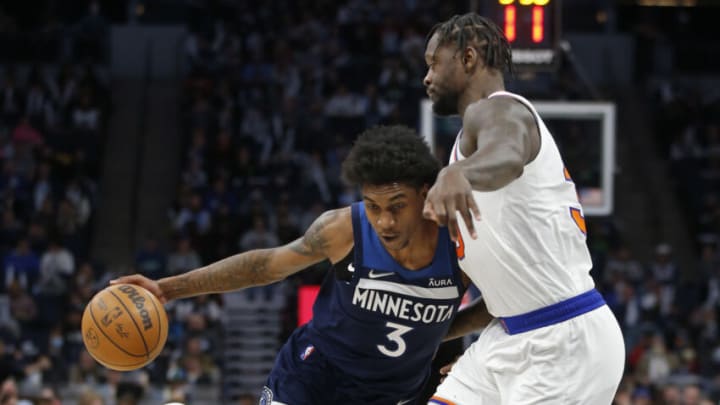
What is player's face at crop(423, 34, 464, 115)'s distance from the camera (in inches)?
152

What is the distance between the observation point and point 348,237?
4363mm

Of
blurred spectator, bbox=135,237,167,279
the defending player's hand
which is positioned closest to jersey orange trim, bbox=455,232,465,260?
the defending player's hand

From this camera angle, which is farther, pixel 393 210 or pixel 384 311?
pixel 384 311

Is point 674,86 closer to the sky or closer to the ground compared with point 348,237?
closer to the ground

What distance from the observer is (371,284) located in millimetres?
4312

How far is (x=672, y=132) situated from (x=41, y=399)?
11.4m

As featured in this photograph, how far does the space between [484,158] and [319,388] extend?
1.64m

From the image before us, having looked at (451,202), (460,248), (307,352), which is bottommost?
(307,352)

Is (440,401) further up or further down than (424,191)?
further down

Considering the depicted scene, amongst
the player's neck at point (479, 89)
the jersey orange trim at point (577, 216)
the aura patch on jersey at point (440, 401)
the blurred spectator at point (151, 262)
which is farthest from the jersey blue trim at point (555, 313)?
the blurred spectator at point (151, 262)

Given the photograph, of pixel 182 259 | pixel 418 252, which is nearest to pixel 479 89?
pixel 418 252

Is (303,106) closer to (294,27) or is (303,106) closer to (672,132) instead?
(294,27)

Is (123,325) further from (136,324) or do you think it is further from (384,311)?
(384,311)

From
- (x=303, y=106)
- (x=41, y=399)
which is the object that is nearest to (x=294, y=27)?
(x=303, y=106)
